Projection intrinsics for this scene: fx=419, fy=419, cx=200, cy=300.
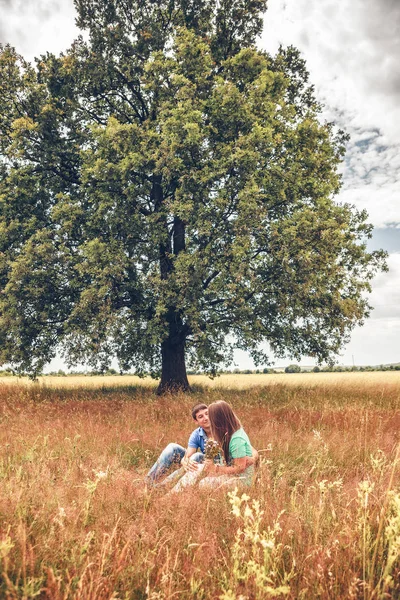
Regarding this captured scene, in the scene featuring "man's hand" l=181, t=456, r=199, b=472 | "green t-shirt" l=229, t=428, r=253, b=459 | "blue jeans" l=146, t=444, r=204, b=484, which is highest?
"green t-shirt" l=229, t=428, r=253, b=459

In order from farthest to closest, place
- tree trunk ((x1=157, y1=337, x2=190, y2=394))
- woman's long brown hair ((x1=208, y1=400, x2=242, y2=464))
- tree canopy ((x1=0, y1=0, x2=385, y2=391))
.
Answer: tree trunk ((x1=157, y1=337, x2=190, y2=394)), tree canopy ((x1=0, y1=0, x2=385, y2=391)), woman's long brown hair ((x1=208, y1=400, x2=242, y2=464))

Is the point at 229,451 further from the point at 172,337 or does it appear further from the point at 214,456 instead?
the point at 172,337

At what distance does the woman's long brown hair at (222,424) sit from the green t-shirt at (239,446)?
0.19 meters

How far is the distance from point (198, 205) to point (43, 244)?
510 cm

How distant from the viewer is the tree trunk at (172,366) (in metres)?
16.0

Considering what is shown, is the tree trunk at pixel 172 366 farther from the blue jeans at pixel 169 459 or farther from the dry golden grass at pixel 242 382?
the blue jeans at pixel 169 459

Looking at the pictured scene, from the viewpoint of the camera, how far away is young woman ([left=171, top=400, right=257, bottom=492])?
4523mm

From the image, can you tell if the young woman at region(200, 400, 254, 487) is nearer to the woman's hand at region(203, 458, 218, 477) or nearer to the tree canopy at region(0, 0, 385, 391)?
the woman's hand at region(203, 458, 218, 477)

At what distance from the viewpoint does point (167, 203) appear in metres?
13.6

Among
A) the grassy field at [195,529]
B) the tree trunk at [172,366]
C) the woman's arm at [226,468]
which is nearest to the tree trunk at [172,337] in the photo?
the tree trunk at [172,366]

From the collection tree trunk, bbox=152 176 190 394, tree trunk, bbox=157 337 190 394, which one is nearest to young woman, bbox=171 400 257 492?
tree trunk, bbox=152 176 190 394

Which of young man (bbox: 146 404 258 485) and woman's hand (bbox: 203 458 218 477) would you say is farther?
young man (bbox: 146 404 258 485)

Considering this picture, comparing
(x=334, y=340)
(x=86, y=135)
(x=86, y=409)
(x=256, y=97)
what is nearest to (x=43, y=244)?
(x=86, y=135)

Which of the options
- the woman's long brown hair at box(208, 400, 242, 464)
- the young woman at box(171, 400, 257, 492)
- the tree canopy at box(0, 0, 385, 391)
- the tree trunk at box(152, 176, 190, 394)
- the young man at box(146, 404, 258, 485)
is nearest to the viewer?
the young woman at box(171, 400, 257, 492)
